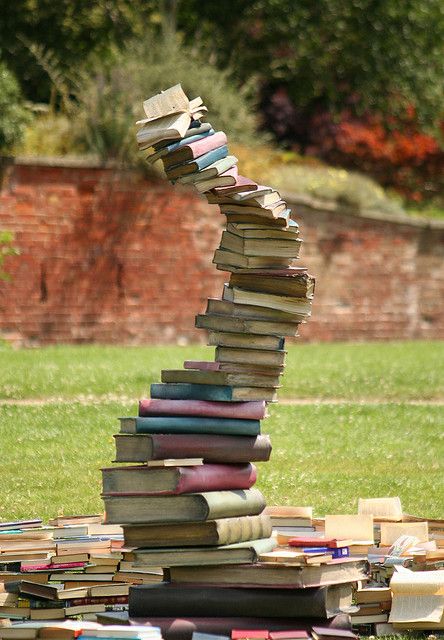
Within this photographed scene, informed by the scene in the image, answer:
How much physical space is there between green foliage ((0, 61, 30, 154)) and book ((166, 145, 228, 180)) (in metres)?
14.1

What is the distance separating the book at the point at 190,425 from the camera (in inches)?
244

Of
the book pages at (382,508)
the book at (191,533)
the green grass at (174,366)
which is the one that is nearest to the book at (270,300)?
the book at (191,533)

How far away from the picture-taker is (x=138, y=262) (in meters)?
21.5

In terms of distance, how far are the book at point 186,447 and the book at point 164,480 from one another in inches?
2.0

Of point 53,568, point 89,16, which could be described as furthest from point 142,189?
point 53,568

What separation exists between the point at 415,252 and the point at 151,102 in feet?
59.6

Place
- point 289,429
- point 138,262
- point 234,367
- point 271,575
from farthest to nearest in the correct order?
1. point 138,262
2. point 289,429
3. point 234,367
4. point 271,575

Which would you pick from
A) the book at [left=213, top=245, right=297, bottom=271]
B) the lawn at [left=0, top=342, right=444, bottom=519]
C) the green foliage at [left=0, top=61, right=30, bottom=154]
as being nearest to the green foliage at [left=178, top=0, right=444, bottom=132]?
the green foliage at [left=0, top=61, right=30, bottom=154]

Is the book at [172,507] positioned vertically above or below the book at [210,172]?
below

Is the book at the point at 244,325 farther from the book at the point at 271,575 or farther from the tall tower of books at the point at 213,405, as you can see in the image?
the book at the point at 271,575

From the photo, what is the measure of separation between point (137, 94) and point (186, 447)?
16.0 metres

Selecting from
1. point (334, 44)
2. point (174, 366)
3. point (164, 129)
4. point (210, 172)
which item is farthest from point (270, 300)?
point (334, 44)

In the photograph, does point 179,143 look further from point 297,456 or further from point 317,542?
point 297,456

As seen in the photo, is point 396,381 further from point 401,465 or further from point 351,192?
point 351,192
